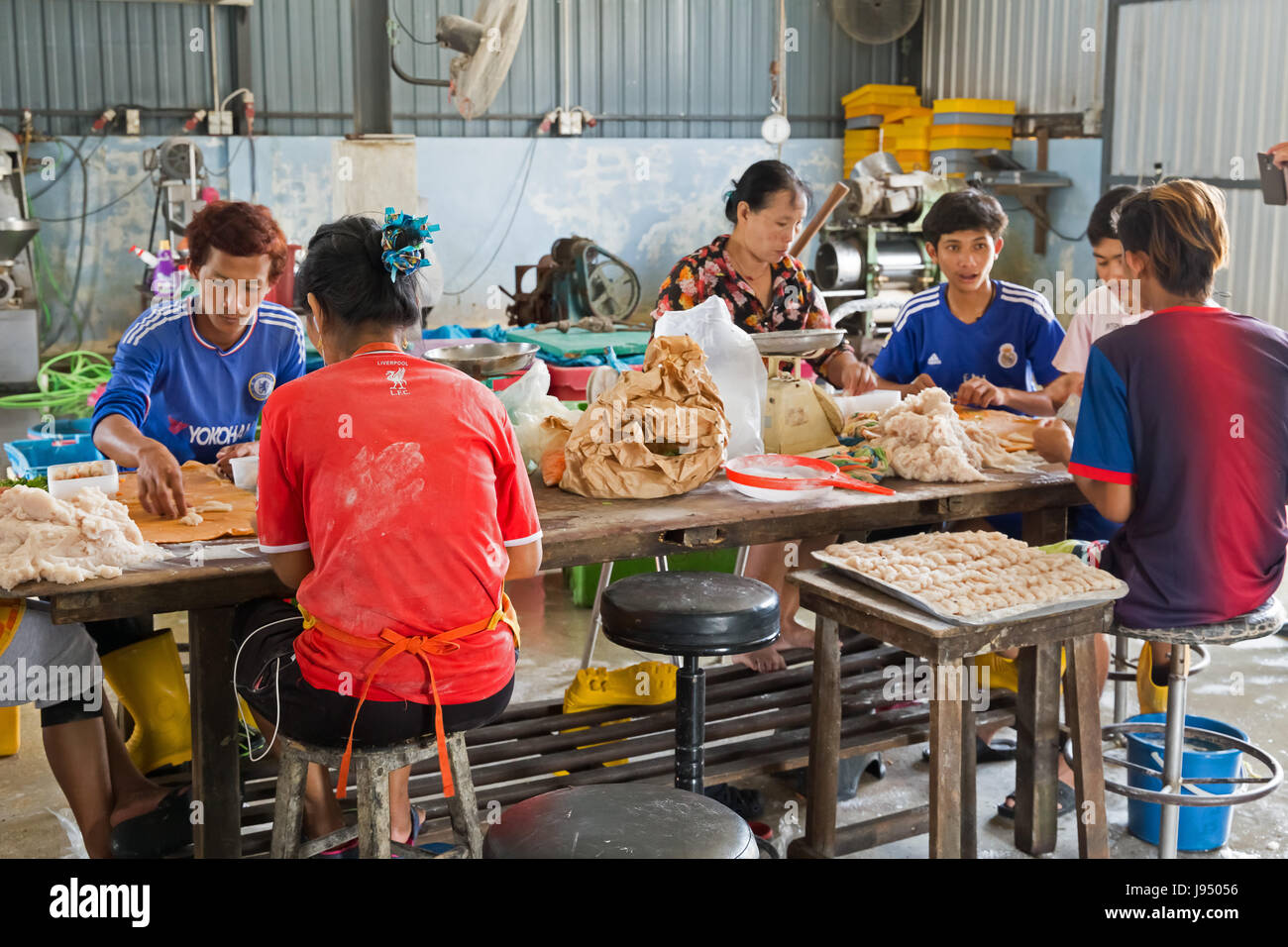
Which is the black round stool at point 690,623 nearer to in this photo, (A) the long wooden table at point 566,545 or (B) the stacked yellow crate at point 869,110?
(A) the long wooden table at point 566,545

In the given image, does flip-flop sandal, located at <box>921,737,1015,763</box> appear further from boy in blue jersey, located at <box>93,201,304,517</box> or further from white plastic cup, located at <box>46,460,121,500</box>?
white plastic cup, located at <box>46,460,121,500</box>

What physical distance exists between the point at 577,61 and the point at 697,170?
148 centimetres

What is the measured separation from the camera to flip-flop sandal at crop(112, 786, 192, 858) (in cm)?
295

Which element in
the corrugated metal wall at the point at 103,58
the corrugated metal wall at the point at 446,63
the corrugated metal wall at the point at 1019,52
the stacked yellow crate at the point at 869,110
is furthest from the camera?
the stacked yellow crate at the point at 869,110

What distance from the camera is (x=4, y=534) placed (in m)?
2.46

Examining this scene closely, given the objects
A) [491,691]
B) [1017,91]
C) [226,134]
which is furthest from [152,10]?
[491,691]

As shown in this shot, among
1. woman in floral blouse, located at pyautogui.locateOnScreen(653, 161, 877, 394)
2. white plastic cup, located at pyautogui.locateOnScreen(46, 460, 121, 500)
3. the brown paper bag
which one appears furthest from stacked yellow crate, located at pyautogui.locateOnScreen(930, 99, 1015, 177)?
white plastic cup, located at pyautogui.locateOnScreen(46, 460, 121, 500)

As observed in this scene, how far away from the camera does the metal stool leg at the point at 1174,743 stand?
2.86 meters

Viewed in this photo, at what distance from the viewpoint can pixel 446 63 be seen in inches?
439

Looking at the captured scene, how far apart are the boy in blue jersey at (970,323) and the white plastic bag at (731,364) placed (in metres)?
0.97

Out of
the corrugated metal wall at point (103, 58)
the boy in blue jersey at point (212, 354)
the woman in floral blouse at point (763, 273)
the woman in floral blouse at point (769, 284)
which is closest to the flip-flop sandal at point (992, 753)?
the woman in floral blouse at point (769, 284)

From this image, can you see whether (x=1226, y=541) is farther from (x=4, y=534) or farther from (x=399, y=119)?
(x=399, y=119)

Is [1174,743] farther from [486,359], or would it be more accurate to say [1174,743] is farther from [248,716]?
[248,716]

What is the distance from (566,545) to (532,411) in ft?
2.10
